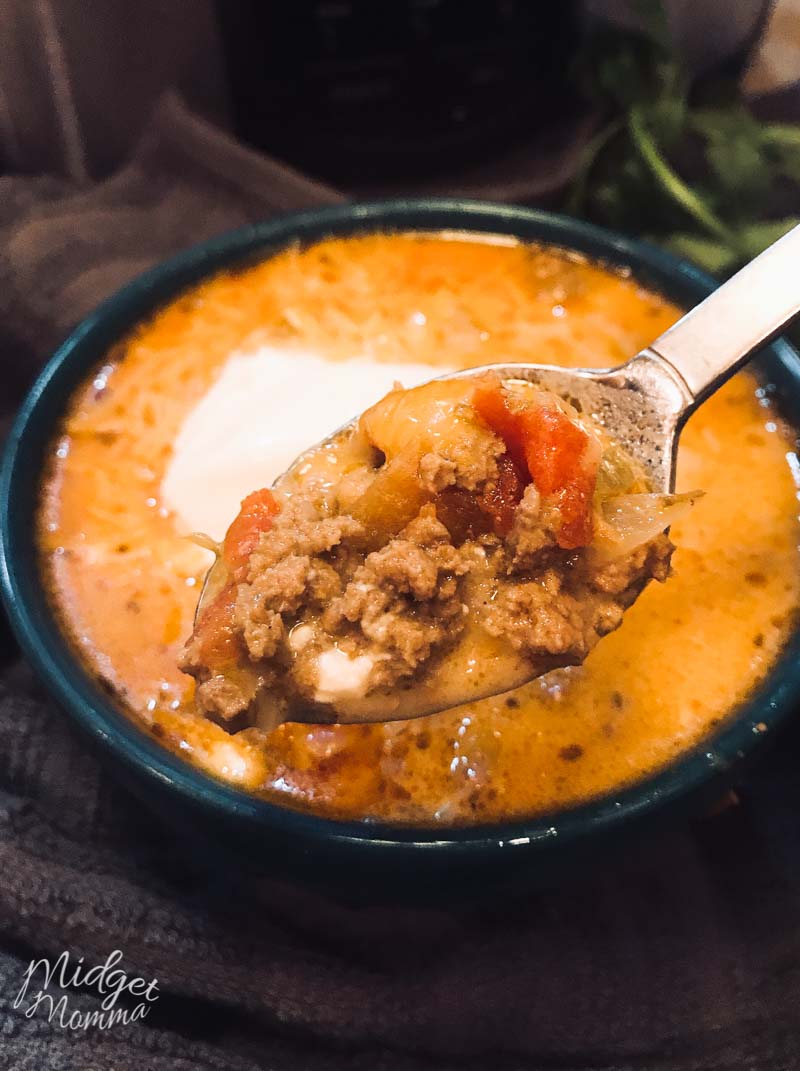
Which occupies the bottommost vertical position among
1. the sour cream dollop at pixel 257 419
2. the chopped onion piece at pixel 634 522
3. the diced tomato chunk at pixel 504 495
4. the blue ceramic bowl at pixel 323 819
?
the blue ceramic bowl at pixel 323 819

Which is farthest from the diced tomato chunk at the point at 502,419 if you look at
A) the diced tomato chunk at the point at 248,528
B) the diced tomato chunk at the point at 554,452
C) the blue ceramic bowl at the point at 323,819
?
the blue ceramic bowl at the point at 323,819

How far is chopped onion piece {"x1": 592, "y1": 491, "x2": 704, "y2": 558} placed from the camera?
0.82 m

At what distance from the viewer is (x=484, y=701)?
38.9 inches

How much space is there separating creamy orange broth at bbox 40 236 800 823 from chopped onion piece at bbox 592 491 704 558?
227mm

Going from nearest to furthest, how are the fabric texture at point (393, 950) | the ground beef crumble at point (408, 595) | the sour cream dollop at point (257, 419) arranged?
the ground beef crumble at point (408, 595) → the fabric texture at point (393, 950) → the sour cream dollop at point (257, 419)

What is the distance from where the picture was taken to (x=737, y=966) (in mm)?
939

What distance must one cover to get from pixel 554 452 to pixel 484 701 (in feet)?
1.04

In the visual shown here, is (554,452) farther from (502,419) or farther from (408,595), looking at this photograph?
(408,595)

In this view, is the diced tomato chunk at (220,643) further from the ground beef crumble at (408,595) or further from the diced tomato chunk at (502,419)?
the diced tomato chunk at (502,419)

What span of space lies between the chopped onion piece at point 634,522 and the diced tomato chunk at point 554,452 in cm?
3

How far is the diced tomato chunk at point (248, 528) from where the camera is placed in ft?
2.81

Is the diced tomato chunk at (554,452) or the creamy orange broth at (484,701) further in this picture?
the creamy orange broth at (484,701)

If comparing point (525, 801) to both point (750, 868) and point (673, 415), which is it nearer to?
point (750, 868)

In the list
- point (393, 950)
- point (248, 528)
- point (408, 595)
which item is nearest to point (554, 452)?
point (408, 595)
